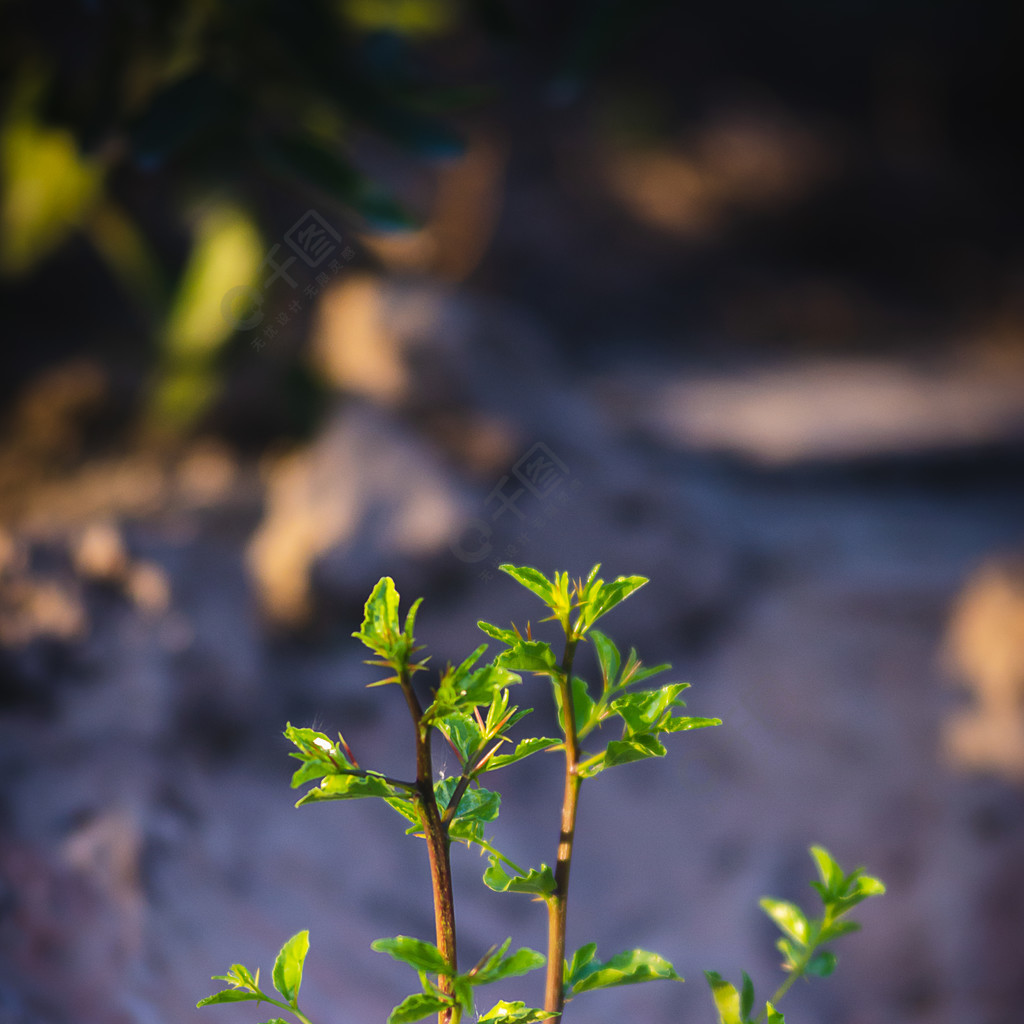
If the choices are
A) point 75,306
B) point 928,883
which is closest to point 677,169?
point 75,306

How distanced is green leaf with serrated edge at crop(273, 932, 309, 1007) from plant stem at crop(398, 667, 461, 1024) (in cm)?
9

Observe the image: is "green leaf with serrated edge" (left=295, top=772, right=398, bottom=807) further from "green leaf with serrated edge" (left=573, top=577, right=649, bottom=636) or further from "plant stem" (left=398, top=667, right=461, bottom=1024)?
"green leaf with serrated edge" (left=573, top=577, right=649, bottom=636)

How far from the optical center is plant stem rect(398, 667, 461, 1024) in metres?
0.44

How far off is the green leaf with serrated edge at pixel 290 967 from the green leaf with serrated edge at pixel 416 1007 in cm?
9

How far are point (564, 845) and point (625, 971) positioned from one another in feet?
0.31

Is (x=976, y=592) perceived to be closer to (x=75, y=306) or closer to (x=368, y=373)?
(x=368, y=373)

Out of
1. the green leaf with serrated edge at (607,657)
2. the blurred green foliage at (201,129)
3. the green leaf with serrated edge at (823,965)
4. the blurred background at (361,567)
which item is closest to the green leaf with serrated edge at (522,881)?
the green leaf with serrated edge at (607,657)

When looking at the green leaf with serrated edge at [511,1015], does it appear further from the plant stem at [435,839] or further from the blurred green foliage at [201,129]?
the blurred green foliage at [201,129]

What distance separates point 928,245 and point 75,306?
4189 mm

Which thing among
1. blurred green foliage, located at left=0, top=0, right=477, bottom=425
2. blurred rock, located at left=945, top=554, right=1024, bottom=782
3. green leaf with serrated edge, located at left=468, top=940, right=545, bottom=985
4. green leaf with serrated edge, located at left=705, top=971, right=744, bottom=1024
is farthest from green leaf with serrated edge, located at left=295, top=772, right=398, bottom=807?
blurred rock, located at left=945, top=554, right=1024, bottom=782

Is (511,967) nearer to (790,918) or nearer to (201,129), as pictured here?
(790,918)

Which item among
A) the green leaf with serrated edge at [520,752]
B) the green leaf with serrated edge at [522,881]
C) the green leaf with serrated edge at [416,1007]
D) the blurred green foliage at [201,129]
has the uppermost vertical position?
the blurred green foliage at [201,129]

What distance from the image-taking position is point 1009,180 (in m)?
4.87

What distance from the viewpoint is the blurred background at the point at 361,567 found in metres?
1.06
